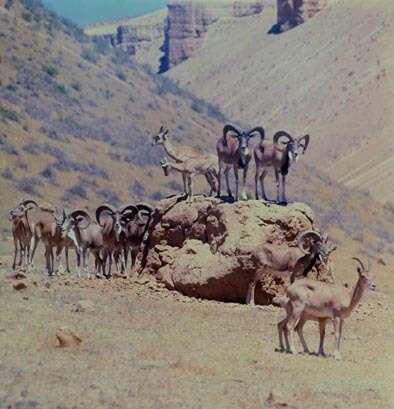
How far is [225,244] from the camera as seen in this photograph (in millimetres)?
23172

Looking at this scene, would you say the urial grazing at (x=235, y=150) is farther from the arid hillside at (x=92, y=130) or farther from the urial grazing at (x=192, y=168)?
the arid hillside at (x=92, y=130)

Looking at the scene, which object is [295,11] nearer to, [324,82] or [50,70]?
[324,82]

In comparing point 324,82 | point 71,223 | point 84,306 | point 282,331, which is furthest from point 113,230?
point 324,82

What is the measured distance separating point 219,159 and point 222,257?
2459 millimetres

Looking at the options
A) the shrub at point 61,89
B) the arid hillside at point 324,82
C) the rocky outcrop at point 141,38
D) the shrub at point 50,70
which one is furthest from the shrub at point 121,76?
the rocky outcrop at point 141,38

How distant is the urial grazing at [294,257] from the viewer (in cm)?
2209

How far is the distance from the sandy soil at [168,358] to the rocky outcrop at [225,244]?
0.66 metres

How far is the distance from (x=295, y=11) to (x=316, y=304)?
10870 centimetres

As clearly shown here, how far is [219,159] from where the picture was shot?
2489 centimetres

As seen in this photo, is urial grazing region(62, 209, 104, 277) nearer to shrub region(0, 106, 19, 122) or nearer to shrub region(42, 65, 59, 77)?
shrub region(0, 106, 19, 122)

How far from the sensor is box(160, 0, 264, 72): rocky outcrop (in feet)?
457

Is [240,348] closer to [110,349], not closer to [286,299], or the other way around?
[286,299]

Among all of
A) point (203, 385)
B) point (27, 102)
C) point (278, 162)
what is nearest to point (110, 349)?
point (203, 385)

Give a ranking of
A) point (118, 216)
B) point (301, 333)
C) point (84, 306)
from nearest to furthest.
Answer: point (301, 333) < point (84, 306) < point (118, 216)
